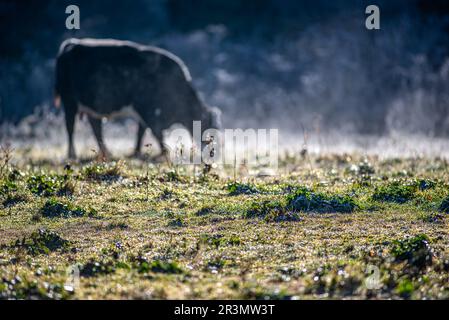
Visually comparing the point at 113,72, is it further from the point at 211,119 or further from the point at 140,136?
the point at 211,119

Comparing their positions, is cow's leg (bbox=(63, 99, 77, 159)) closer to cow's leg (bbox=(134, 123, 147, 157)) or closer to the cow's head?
cow's leg (bbox=(134, 123, 147, 157))

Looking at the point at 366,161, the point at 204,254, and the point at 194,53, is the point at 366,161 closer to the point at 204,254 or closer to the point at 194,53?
the point at 204,254

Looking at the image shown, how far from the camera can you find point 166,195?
11.5 meters

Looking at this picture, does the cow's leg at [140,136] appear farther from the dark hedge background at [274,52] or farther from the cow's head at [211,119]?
the dark hedge background at [274,52]

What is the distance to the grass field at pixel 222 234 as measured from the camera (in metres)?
7.60

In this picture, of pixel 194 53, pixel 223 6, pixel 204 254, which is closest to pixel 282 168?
pixel 204 254

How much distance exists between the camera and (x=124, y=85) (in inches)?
736

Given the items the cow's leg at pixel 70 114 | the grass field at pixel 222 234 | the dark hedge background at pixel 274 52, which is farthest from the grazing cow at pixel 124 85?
the dark hedge background at pixel 274 52

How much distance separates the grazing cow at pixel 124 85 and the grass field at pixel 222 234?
5410 mm

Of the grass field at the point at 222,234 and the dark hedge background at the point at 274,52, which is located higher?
the dark hedge background at the point at 274,52

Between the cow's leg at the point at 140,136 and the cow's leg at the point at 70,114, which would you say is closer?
the cow's leg at the point at 70,114

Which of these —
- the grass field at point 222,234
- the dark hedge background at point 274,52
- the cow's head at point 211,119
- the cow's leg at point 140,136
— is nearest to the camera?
the grass field at point 222,234

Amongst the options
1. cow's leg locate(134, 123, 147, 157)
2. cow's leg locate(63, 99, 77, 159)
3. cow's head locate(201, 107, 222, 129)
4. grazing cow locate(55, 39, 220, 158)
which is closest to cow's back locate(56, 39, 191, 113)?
grazing cow locate(55, 39, 220, 158)

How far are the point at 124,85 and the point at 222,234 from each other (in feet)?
32.4
